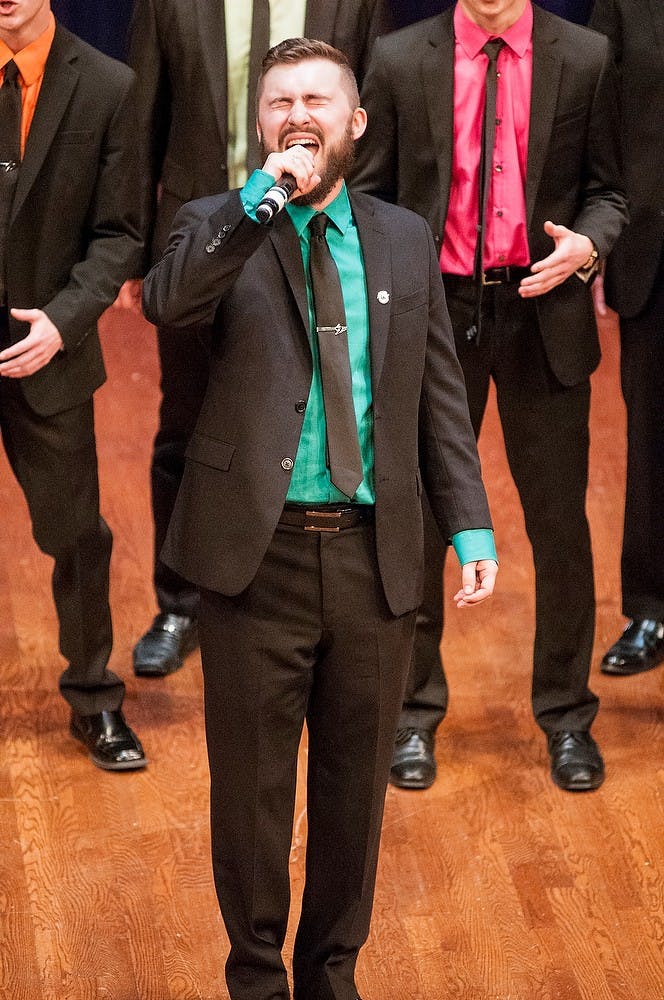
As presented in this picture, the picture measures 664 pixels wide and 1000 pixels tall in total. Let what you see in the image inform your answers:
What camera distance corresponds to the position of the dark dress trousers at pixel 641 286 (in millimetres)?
3627

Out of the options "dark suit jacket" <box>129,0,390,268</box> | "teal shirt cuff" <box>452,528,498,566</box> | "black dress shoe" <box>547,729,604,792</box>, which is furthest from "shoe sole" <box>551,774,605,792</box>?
"dark suit jacket" <box>129,0,390,268</box>

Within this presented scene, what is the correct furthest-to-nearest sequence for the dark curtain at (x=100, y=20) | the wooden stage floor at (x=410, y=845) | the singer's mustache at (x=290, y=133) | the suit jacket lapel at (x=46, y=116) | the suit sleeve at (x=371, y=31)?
the dark curtain at (x=100, y=20), the suit sleeve at (x=371, y=31), the suit jacket lapel at (x=46, y=116), the wooden stage floor at (x=410, y=845), the singer's mustache at (x=290, y=133)

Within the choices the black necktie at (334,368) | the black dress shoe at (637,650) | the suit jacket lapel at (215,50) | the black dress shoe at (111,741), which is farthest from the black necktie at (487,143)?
the black dress shoe at (111,741)

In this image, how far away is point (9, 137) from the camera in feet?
10.3

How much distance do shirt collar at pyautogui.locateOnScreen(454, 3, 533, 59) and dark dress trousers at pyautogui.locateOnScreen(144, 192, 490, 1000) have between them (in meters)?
0.84

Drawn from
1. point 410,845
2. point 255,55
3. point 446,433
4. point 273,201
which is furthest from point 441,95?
point 410,845

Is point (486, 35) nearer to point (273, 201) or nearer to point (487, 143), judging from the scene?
point (487, 143)

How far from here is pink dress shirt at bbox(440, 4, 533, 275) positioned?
10.6 feet

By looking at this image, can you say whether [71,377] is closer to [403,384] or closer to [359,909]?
[403,384]

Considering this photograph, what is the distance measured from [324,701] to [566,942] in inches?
31.0

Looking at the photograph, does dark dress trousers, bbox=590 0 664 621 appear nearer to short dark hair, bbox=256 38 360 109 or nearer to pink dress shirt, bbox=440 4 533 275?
pink dress shirt, bbox=440 4 533 275

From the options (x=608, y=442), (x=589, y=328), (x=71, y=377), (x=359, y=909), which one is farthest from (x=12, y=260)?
(x=608, y=442)

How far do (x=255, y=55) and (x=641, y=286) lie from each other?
105cm

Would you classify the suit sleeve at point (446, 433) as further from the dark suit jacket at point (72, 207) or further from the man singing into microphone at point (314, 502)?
the dark suit jacket at point (72, 207)
